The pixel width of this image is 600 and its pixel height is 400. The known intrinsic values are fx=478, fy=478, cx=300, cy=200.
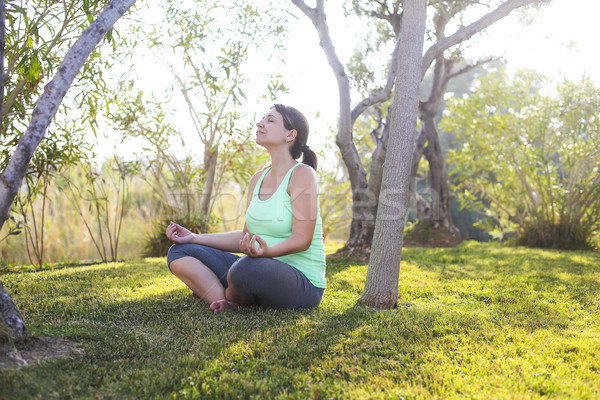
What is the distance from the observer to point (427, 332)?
2.42 metres

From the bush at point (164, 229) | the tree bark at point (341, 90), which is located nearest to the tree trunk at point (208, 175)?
the bush at point (164, 229)

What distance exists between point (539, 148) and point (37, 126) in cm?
628

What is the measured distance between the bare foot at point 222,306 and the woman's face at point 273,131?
3.17ft

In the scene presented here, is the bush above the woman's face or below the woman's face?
below

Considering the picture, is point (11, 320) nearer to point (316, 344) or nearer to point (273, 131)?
point (316, 344)

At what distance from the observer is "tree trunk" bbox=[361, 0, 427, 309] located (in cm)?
293

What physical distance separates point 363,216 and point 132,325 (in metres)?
3.23

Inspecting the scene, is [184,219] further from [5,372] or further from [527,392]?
[527,392]

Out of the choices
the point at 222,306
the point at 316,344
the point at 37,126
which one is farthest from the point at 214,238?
the point at 37,126

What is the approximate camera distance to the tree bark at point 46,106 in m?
1.92

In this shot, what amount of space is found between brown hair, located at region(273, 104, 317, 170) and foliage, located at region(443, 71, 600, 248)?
4.59 m

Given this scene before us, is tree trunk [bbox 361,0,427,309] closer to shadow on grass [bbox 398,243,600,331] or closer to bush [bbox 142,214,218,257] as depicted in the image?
shadow on grass [bbox 398,243,600,331]

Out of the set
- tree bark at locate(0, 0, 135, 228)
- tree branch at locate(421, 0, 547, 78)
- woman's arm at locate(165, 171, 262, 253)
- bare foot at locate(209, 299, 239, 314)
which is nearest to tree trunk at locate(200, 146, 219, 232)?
woman's arm at locate(165, 171, 262, 253)

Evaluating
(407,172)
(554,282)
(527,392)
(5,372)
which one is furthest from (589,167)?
(5,372)
